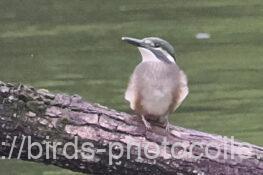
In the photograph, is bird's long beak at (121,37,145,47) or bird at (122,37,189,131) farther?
bird at (122,37,189,131)

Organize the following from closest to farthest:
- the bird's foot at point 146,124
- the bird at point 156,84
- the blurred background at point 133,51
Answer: the bird's foot at point 146,124 → the bird at point 156,84 → the blurred background at point 133,51

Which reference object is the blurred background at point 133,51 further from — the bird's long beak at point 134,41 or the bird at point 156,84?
the bird's long beak at point 134,41

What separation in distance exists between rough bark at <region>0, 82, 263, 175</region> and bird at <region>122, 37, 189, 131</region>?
0.16 meters

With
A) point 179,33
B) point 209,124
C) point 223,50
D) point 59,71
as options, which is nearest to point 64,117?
point 209,124

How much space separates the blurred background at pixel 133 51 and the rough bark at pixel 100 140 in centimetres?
246

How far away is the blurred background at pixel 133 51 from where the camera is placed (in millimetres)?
8203

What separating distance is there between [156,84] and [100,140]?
0.41 metres

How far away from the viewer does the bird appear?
4746 millimetres

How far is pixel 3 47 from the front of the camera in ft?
35.3

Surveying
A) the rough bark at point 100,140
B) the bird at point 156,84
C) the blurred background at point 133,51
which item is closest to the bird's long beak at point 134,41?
the bird at point 156,84

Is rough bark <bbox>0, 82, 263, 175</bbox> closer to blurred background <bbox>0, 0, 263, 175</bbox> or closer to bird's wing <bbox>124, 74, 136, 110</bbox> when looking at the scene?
bird's wing <bbox>124, 74, 136, 110</bbox>

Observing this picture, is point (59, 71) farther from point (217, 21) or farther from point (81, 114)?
point (81, 114)

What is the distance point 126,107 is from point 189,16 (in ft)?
13.4

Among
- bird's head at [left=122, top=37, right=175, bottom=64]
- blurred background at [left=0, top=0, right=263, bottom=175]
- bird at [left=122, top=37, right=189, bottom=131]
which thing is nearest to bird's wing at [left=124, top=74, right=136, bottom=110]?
bird at [left=122, top=37, right=189, bottom=131]
